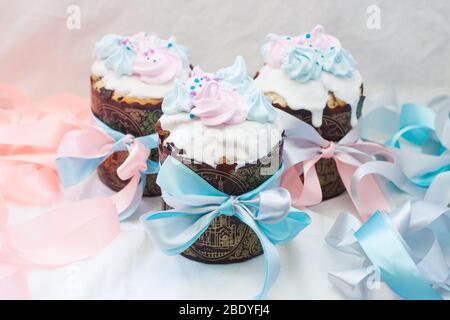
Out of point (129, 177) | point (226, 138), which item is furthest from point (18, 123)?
point (226, 138)

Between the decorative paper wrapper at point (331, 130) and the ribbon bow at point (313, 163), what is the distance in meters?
0.02

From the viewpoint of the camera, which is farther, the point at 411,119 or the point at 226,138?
the point at 411,119

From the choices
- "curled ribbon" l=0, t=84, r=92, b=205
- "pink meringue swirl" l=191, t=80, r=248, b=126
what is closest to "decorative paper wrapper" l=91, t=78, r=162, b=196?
"curled ribbon" l=0, t=84, r=92, b=205

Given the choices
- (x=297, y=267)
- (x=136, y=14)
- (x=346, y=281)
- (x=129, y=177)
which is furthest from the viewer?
(x=136, y=14)

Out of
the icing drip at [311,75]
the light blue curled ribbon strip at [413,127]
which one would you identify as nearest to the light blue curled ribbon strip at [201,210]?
the icing drip at [311,75]

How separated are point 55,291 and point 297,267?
578 mm

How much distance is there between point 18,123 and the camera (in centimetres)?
200

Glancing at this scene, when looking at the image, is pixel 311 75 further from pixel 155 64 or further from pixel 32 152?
pixel 32 152

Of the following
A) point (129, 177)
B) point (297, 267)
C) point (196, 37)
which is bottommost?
point (297, 267)

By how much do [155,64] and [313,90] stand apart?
1.44 feet

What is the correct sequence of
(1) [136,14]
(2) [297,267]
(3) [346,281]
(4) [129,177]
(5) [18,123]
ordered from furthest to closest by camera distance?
(1) [136,14]
(5) [18,123]
(4) [129,177]
(2) [297,267]
(3) [346,281]

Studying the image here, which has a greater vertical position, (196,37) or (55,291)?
(196,37)

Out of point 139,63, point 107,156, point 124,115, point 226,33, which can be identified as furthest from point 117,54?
point 226,33

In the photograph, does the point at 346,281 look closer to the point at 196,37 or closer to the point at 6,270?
the point at 6,270
